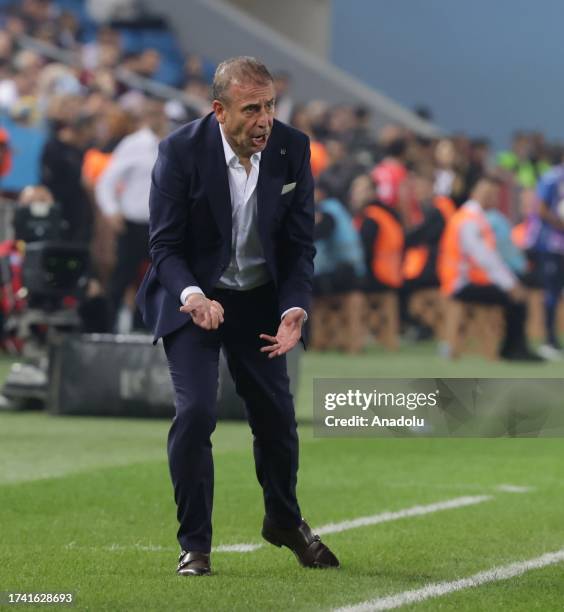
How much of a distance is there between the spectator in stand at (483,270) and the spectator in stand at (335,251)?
1.11 meters

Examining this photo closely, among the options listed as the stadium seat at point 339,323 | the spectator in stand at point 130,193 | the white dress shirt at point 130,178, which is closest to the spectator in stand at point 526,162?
the stadium seat at point 339,323

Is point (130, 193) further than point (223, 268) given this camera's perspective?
Yes

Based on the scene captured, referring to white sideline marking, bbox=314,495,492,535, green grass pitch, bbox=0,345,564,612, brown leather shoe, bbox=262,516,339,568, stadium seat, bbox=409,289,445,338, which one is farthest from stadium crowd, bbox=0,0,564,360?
brown leather shoe, bbox=262,516,339,568

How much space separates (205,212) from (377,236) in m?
15.6

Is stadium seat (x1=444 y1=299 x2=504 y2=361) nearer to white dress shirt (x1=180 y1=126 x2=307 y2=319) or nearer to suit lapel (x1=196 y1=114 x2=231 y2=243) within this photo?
white dress shirt (x1=180 y1=126 x2=307 y2=319)

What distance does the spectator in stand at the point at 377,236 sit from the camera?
22.1 metres

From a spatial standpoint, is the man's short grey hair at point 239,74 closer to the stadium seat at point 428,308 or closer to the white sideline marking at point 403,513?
the white sideline marking at point 403,513

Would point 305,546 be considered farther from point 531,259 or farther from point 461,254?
point 531,259

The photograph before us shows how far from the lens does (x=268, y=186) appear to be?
6605mm

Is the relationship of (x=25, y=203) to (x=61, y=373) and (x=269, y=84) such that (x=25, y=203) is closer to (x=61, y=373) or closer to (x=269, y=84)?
(x=61, y=373)

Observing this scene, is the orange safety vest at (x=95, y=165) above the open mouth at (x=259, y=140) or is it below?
above

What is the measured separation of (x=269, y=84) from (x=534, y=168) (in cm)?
2372

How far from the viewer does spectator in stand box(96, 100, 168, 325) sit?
18016mm

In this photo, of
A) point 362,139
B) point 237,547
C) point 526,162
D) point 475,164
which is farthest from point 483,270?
point 237,547
